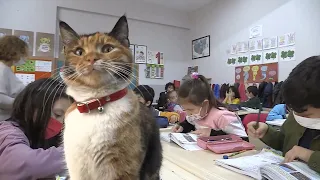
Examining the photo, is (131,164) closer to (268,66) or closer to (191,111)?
(191,111)

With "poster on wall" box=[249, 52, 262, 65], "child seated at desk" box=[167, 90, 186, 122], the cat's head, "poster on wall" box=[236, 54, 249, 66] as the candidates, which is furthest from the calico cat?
"poster on wall" box=[236, 54, 249, 66]

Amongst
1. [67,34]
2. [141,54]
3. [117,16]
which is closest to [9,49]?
[67,34]

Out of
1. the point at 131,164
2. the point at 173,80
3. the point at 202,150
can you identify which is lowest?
the point at 202,150

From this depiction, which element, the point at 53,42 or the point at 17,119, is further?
the point at 53,42

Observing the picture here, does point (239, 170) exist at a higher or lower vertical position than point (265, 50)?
lower

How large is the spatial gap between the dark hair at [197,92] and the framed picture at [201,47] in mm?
3300

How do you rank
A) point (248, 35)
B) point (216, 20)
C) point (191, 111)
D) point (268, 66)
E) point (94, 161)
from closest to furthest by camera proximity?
1. point (94, 161)
2. point (191, 111)
3. point (268, 66)
4. point (248, 35)
5. point (216, 20)

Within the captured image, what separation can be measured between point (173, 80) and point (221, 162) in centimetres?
436

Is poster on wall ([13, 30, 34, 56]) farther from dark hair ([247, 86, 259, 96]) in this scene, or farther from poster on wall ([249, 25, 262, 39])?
poster on wall ([249, 25, 262, 39])

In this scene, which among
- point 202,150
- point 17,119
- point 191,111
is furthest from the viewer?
point 191,111

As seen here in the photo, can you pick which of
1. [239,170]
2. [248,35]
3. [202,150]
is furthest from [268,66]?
[239,170]

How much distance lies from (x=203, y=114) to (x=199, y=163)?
29.3 inches

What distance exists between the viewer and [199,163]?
1.13 meters

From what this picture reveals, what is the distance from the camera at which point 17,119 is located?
0.99 meters
